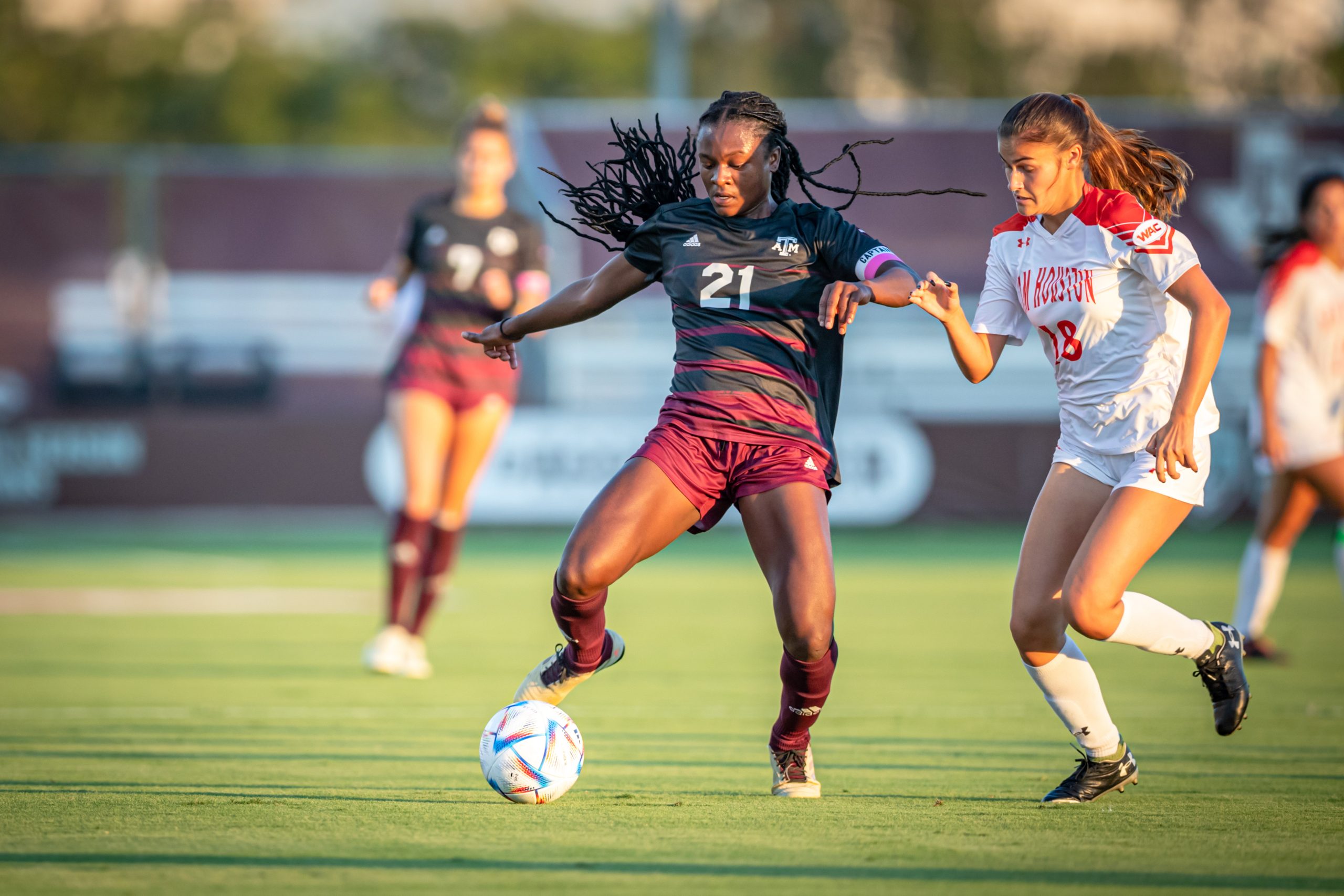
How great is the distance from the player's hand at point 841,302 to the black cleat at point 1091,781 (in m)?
1.60

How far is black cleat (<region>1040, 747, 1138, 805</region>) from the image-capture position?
489cm

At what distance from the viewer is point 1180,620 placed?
505 centimetres

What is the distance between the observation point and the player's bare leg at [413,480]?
8.45 meters

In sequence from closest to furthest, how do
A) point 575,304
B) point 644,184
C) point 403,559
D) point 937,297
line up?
point 937,297
point 575,304
point 644,184
point 403,559

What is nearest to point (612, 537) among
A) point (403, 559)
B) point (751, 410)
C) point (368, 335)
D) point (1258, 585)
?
point (751, 410)

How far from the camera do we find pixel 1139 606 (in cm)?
497

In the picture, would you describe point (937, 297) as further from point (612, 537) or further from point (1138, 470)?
point (612, 537)

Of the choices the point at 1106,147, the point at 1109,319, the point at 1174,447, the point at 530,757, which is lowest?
the point at 530,757

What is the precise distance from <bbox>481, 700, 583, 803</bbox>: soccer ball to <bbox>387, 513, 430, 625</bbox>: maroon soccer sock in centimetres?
362

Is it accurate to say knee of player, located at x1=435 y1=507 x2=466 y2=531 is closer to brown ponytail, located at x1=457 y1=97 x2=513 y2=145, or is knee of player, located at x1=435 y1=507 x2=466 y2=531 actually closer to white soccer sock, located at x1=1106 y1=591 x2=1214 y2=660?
brown ponytail, located at x1=457 y1=97 x2=513 y2=145

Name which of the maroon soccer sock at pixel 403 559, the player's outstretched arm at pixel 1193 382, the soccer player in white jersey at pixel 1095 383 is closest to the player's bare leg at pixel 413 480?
the maroon soccer sock at pixel 403 559

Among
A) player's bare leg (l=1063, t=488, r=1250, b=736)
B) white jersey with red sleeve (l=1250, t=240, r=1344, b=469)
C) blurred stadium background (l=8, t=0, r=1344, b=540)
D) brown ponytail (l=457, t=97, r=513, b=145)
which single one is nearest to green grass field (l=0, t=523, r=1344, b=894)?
player's bare leg (l=1063, t=488, r=1250, b=736)

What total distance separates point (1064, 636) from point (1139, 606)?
252 mm

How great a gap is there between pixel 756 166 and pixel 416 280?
4.12 meters
